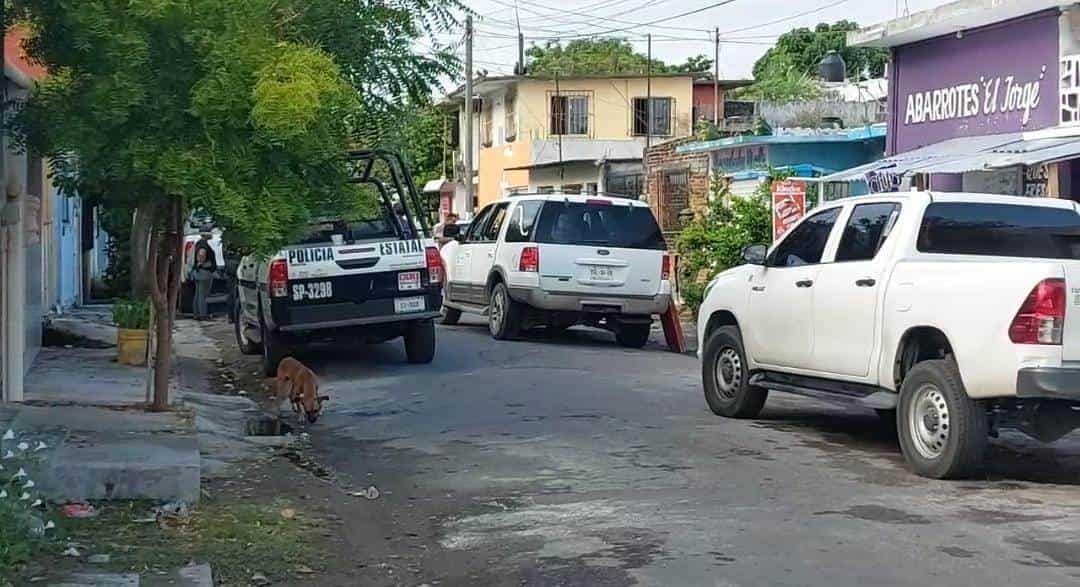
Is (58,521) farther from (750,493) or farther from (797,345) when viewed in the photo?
(797,345)

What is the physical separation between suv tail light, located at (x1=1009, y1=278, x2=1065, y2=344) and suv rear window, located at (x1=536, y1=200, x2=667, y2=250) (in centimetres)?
1012

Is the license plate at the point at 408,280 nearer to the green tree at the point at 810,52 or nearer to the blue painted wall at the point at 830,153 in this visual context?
the blue painted wall at the point at 830,153

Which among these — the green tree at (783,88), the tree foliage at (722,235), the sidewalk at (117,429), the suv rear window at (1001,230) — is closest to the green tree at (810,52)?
the green tree at (783,88)

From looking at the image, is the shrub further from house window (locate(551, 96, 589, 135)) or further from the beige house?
house window (locate(551, 96, 589, 135))

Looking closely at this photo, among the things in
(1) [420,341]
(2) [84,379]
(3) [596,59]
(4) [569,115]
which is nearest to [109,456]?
(2) [84,379]

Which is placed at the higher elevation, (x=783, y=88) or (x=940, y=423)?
(x=783, y=88)

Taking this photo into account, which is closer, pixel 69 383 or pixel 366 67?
pixel 366 67

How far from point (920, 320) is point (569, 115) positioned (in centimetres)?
3792

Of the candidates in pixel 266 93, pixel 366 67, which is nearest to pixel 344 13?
pixel 366 67

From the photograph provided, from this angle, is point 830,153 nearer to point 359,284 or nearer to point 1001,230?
point 359,284

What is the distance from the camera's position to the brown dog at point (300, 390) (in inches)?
496

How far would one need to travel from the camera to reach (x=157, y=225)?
11.1m

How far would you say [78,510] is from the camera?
324 inches

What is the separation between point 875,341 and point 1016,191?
9.82m
